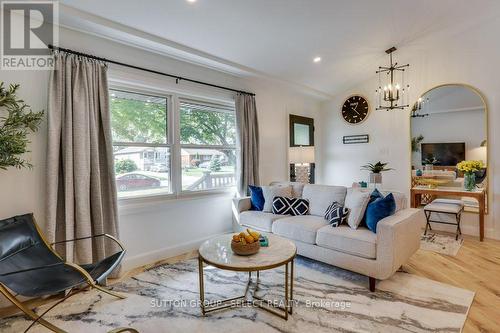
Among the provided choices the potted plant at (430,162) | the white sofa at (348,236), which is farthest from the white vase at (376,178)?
the white sofa at (348,236)

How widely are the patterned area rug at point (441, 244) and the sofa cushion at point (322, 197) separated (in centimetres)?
145

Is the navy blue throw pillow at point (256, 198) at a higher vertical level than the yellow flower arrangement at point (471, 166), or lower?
lower

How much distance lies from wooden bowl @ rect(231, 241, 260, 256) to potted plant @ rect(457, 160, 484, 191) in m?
3.81

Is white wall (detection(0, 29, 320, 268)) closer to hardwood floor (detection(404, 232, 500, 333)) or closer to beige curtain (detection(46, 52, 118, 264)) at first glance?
beige curtain (detection(46, 52, 118, 264))

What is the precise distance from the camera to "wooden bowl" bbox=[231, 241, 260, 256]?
2109mm

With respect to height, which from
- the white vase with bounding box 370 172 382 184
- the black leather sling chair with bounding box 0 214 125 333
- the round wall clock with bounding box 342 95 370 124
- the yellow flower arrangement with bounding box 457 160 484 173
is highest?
the round wall clock with bounding box 342 95 370 124

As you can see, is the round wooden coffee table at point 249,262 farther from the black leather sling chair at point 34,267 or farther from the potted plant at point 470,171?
the potted plant at point 470,171

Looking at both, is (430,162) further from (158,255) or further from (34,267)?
(34,267)

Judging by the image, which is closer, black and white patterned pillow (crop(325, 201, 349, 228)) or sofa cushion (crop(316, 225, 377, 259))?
sofa cushion (crop(316, 225, 377, 259))

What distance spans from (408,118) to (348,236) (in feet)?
10.4

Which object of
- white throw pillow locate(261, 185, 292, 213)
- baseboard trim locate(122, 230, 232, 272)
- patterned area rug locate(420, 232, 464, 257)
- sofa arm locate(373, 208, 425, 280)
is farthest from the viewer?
white throw pillow locate(261, 185, 292, 213)

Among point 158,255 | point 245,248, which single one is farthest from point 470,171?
point 158,255

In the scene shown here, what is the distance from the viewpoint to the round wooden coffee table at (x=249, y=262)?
196 centimetres

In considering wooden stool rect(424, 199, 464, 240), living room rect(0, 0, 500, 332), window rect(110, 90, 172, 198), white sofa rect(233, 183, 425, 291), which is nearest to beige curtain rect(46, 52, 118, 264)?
living room rect(0, 0, 500, 332)
